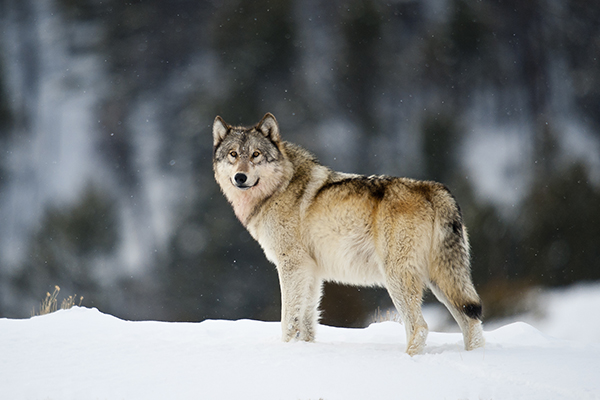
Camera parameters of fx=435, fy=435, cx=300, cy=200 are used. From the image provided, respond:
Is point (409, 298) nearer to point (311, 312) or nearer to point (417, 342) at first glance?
point (417, 342)

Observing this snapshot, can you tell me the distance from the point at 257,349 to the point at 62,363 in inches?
68.6

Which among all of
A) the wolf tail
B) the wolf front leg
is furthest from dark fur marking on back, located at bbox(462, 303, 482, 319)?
the wolf front leg

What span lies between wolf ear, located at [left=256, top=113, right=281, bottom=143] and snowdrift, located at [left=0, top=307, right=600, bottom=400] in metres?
2.53

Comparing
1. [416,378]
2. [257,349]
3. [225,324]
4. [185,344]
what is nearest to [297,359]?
[257,349]

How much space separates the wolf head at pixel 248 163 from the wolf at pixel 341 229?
13mm

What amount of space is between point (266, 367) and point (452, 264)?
206 cm

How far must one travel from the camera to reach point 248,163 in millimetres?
5320

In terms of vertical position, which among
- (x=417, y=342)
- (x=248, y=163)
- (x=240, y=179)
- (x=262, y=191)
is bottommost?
Result: (x=417, y=342)

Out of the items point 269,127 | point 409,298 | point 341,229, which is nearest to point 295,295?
point 341,229

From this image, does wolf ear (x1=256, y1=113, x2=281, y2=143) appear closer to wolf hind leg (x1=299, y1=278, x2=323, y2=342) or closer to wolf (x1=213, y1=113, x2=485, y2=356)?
wolf (x1=213, y1=113, x2=485, y2=356)

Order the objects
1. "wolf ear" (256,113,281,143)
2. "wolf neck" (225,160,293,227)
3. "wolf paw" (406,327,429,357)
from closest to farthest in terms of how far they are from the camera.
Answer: "wolf paw" (406,327,429,357) → "wolf neck" (225,160,293,227) → "wolf ear" (256,113,281,143)

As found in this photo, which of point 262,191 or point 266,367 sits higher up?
point 262,191

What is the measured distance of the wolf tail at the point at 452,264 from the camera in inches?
168

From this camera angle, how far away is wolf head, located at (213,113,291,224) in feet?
17.4
